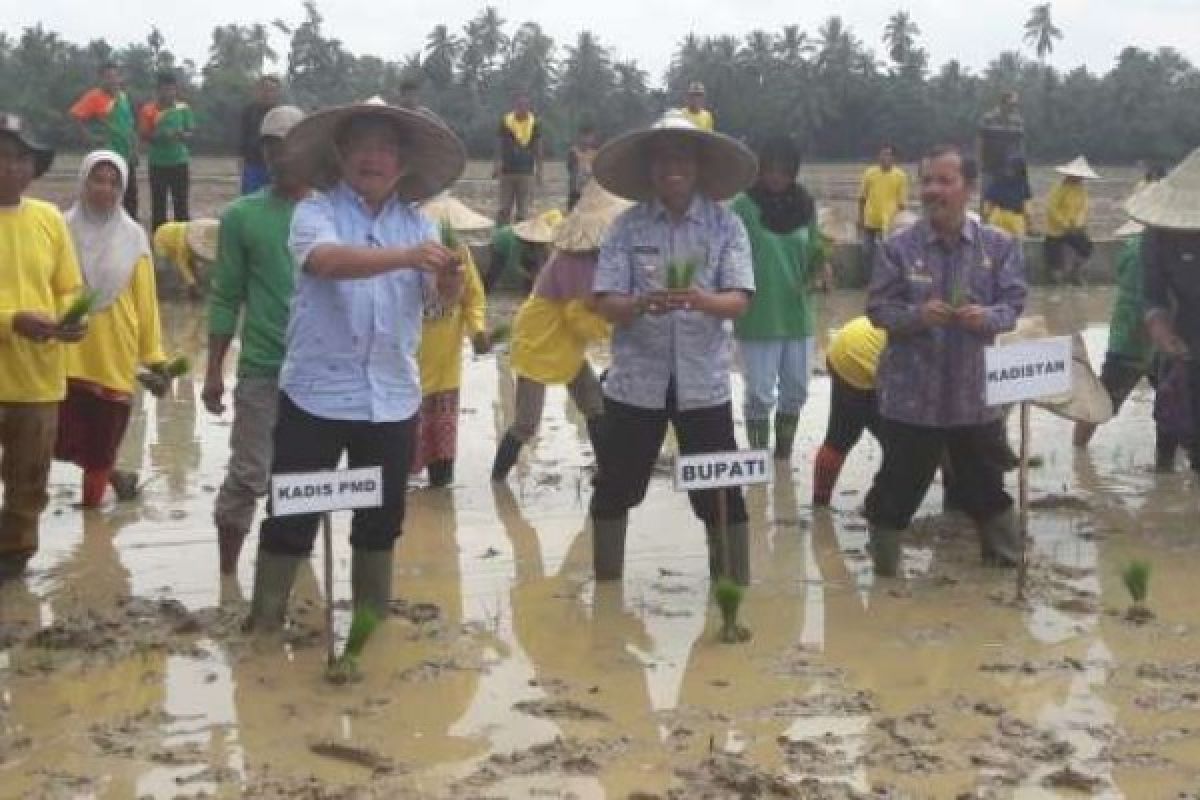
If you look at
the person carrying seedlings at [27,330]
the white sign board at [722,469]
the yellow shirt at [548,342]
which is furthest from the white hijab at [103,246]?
the white sign board at [722,469]

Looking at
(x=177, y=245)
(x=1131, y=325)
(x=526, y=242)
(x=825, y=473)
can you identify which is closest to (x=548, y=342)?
(x=825, y=473)

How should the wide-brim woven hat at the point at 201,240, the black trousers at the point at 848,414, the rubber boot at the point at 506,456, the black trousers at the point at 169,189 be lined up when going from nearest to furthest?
the black trousers at the point at 848,414, the rubber boot at the point at 506,456, the wide-brim woven hat at the point at 201,240, the black trousers at the point at 169,189

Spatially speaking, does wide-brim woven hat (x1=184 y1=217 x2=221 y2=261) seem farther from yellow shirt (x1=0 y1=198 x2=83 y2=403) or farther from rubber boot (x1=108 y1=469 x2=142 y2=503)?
yellow shirt (x1=0 y1=198 x2=83 y2=403)

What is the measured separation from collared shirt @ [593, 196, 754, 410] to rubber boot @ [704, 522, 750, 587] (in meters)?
0.48

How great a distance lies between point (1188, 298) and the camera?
7246 millimetres

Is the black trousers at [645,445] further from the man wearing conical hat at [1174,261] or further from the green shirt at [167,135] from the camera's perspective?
the green shirt at [167,135]

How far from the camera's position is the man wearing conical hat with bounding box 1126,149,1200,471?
7.17 m

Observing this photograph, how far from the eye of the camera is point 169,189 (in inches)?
631

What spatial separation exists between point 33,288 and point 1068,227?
1404 cm

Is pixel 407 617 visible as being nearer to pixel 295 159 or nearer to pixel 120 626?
pixel 120 626

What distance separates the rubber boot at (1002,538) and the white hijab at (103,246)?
3.60 meters

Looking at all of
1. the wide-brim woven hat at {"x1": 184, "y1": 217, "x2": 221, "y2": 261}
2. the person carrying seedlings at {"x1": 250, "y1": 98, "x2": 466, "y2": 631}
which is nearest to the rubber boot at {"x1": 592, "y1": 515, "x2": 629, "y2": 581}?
the person carrying seedlings at {"x1": 250, "y1": 98, "x2": 466, "y2": 631}

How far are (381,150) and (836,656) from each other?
215cm

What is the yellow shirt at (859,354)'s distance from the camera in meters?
7.09
